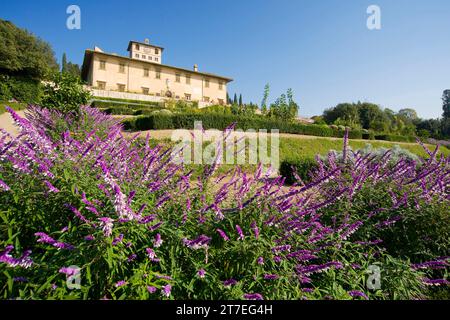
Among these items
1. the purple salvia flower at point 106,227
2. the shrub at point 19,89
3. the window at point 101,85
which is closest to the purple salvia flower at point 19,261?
the purple salvia flower at point 106,227

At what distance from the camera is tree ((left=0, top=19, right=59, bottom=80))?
29.9 m

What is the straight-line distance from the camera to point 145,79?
142ft

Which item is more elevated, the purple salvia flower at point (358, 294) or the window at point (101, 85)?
the window at point (101, 85)

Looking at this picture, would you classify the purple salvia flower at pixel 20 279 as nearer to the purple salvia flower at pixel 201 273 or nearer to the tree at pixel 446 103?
the purple salvia flower at pixel 201 273

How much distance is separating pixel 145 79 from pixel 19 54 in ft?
55.1

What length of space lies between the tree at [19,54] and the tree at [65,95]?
24.7 meters

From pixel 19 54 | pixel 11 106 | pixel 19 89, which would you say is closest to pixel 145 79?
pixel 19 54

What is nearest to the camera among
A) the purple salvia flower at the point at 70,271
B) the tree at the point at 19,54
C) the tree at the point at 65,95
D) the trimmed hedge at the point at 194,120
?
the purple salvia flower at the point at 70,271

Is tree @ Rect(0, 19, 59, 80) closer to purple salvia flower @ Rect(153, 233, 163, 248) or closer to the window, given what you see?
the window

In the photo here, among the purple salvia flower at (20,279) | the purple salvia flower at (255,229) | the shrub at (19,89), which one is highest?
the shrub at (19,89)

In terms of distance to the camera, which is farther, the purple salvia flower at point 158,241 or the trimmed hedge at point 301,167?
the trimmed hedge at point 301,167

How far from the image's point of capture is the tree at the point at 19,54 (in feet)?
98.1
